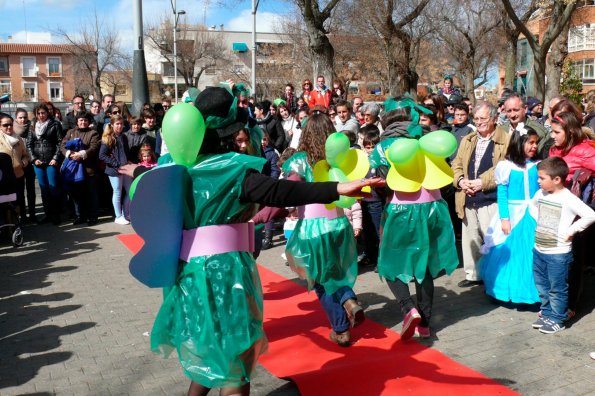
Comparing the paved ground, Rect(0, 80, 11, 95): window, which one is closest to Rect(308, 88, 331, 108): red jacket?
the paved ground

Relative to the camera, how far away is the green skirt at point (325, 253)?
500cm

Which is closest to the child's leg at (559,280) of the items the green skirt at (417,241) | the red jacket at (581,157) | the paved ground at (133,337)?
the paved ground at (133,337)

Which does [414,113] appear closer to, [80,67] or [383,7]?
[383,7]

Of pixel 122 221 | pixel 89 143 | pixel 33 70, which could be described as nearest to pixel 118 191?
pixel 122 221

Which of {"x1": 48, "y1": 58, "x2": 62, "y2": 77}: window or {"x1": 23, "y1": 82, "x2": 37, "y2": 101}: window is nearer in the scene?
{"x1": 23, "y1": 82, "x2": 37, "y2": 101}: window

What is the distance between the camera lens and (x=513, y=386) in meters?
4.18

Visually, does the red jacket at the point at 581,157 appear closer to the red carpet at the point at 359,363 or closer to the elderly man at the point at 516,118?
the elderly man at the point at 516,118

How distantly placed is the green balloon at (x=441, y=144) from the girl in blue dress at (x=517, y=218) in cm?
115

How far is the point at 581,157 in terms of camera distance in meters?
5.61

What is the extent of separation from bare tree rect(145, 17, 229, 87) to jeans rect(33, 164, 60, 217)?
45606mm

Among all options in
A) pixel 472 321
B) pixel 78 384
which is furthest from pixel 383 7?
pixel 78 384

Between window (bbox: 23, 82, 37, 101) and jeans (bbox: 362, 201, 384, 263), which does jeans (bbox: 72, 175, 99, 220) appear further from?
window (bbox: 23, 82, 37, 101)

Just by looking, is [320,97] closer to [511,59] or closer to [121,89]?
[511,59]

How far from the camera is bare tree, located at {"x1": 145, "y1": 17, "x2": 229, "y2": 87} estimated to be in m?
56.2
